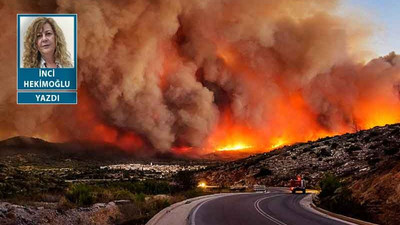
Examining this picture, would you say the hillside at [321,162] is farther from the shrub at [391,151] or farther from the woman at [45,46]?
the woman at [45,46]

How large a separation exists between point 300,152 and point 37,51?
46.2 metres

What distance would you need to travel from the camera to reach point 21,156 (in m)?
87.3

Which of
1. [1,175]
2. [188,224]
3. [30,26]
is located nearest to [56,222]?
[188,224]

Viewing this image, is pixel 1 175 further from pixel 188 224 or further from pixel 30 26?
pixel 188 224

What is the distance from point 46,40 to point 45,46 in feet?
1.59

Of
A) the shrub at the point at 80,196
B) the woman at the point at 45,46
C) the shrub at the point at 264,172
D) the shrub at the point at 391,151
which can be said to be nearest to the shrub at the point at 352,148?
the shrub at the point at 391,151

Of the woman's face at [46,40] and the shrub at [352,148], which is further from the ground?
the woman's face at [46,40]

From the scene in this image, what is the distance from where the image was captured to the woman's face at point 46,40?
18750mm

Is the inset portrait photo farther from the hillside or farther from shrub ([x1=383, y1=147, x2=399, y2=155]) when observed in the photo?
shrub ([x1=383, y1=147, x2=399, y2=155])

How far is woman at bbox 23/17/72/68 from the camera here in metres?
16.9

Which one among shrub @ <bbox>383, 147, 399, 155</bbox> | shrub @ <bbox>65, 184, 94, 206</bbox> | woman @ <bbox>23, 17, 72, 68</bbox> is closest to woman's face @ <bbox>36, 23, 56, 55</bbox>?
woman @ <bbox>23, 17, 72, 68</bbox>

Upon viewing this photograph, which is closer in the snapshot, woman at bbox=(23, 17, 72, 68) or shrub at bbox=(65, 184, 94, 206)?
woman at bbox=(23, 17, 72, 68)

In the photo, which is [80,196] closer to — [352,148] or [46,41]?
[46,41]

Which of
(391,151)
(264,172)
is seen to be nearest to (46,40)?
(391,151)
